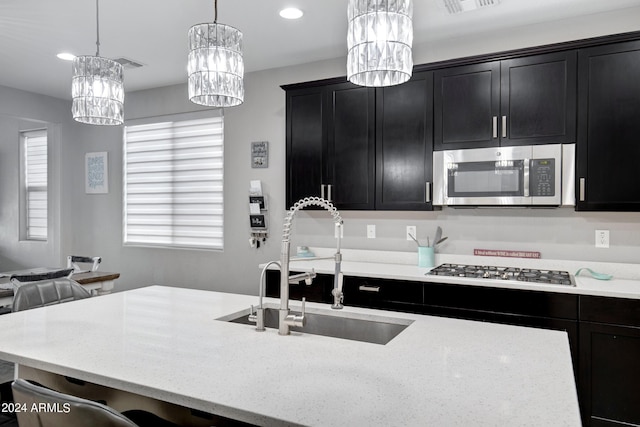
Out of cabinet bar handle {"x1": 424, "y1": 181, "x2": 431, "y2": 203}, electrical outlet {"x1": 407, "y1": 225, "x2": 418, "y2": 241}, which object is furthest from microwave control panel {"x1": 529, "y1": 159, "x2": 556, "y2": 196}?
electrical outlet {"x1": 407, "y1": 225, "x2": 418, "y2": 241}

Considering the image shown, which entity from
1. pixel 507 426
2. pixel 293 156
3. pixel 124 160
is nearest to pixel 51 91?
pixel 124 160

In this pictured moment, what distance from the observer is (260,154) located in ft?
14.1

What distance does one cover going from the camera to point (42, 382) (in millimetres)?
1568

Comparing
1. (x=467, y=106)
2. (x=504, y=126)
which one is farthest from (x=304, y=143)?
(x=504, y=126)

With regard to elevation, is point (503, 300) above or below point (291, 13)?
below

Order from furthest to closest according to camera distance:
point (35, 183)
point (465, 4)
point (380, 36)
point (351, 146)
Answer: point (35, 183) → point (351, 146) → point (465, 4) → point (380, 36)

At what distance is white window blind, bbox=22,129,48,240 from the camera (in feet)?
19.5

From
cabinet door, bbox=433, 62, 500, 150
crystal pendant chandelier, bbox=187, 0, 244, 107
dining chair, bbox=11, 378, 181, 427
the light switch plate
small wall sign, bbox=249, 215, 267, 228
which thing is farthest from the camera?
small wall sign, bbox=249, 215, 267, 228

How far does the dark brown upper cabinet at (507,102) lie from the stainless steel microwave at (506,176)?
0.07m

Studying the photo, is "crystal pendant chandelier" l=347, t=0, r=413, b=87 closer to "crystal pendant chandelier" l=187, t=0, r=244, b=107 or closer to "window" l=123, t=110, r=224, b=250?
"crystal pendant chandelier" l=187, t=0, r=244, b=107

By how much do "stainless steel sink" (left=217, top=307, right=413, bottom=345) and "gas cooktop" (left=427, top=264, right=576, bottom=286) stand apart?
1215 millimetres

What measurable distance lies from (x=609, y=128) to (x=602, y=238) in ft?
2.50

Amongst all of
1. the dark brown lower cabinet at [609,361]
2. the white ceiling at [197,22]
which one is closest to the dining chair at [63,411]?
the dark brown lower cabinet at [609,361]

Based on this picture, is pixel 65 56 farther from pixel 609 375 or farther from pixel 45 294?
pixel 609 375
